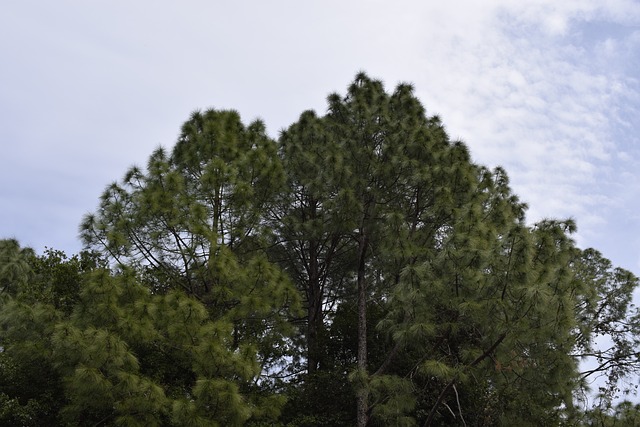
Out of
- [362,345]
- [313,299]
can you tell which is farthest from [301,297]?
[313,299]

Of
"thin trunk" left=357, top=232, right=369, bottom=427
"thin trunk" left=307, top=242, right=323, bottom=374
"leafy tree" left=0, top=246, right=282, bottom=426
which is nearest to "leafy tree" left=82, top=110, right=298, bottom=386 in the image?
"leafy tree" left=0, top=246, right=282, bottom=426

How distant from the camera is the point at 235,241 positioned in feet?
37.0

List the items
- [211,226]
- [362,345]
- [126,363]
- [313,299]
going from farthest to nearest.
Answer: [313,299] < [362,345] < [211,226] < [126,363]

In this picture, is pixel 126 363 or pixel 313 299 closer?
pixel 126 363

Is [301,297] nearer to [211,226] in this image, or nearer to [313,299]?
[211,226]

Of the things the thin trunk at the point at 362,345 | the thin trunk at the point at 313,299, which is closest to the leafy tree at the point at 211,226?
the thin trunk at the point at 362,345

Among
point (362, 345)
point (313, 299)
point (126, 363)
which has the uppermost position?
point (313, 299)

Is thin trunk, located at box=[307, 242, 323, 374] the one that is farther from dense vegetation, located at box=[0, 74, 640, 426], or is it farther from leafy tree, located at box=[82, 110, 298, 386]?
leafy tree, located at box=[82, 110, 298, 386]

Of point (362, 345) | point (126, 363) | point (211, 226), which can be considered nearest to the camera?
point (126, 363)

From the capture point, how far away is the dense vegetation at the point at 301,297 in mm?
8773

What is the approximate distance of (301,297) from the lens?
11.4 metres

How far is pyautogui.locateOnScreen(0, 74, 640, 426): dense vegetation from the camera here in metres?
8.77

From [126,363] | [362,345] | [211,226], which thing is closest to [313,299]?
[362,345]

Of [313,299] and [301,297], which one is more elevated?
[313,299]
